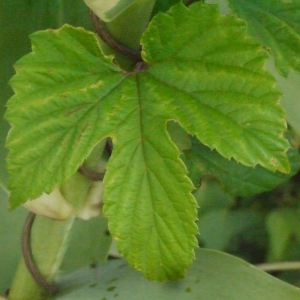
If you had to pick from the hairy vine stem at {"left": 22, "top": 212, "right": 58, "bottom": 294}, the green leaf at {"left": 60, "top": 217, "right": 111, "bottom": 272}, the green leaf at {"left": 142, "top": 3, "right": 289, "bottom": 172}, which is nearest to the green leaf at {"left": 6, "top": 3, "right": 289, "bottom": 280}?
the green leaf at {"left": 142, "top": 3, "right": 289, "bottom": 172}

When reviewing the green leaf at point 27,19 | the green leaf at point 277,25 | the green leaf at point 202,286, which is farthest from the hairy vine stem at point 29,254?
the green leaf at point 277,25

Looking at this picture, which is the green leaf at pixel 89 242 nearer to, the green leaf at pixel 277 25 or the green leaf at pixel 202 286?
the green leaf at pixel 202 286

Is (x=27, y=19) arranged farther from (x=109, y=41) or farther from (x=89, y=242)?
(x=89, y=242)

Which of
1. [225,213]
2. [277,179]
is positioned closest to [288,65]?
[277,179]

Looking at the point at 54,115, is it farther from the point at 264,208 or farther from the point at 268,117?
the point at 264,208

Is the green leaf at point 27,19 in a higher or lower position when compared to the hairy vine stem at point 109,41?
higher

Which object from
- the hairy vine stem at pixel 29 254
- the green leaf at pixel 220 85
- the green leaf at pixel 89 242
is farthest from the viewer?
the green leaf at pixel 89 242

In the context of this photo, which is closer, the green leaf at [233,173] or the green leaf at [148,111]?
the green leaf at [148,111]
